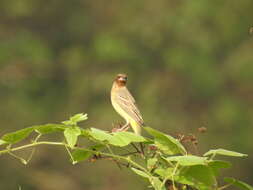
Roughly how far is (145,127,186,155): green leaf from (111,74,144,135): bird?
6.36 ft

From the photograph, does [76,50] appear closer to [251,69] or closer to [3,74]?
[3,74]

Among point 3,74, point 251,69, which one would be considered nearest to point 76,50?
point 3,74

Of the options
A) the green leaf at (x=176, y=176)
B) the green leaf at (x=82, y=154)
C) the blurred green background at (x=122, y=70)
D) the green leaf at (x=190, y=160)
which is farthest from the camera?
the blurred green background at (x=122, y=70)

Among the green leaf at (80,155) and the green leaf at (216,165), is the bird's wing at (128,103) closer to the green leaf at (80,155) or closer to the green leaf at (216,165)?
the green leaf at (80,155)

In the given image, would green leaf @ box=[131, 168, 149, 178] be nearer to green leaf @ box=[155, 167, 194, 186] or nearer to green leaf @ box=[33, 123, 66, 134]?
green leaf @ box=[155, 167, 194, 186]

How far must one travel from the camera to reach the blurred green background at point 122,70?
74.6 ft

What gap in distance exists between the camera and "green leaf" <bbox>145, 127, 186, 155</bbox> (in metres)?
2.20

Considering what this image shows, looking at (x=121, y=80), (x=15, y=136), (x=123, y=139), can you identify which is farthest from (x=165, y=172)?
(x=121, y=80)

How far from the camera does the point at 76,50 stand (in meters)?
25.9

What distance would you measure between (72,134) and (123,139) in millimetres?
133

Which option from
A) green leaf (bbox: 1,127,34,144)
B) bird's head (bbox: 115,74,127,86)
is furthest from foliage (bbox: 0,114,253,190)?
bird's head (bbox: 115,74,127,86)

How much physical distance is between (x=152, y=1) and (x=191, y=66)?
3797mm

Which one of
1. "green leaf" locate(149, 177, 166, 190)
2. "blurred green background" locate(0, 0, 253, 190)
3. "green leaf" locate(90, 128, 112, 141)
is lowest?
"green leaf" locate(149, 177, 166, 190)

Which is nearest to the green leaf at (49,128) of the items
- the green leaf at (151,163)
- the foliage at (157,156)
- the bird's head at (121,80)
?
the foliage at (157,156)
